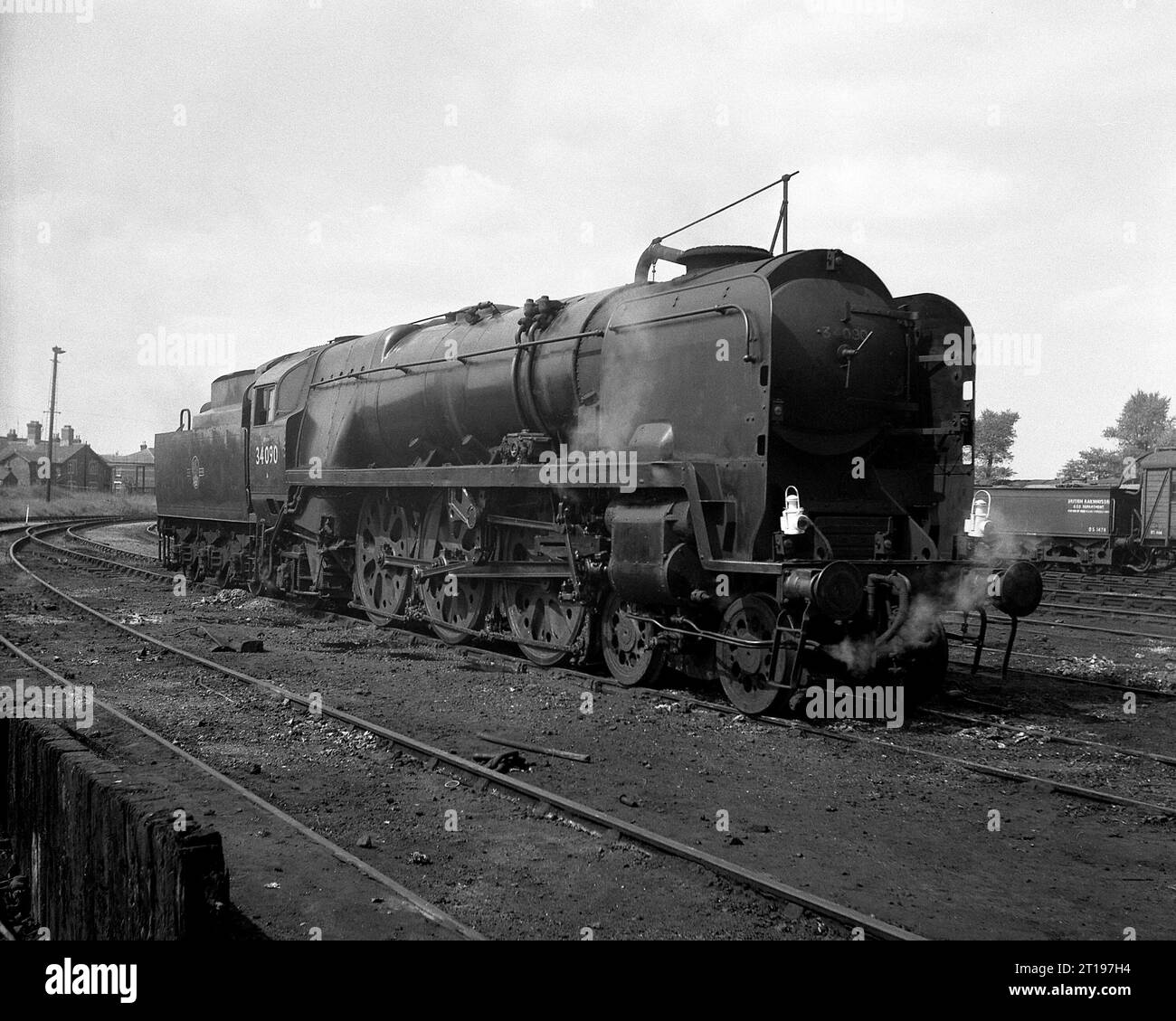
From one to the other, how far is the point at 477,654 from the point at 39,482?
207ft

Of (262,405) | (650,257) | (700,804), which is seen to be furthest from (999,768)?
(262,405)

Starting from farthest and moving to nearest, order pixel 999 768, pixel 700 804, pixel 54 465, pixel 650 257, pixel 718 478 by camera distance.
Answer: pixel 54 465, pixel 650 257, pixel 718 478, pixel 999 768, pixel 700 804

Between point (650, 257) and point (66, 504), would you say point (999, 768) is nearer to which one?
point (650, 257)

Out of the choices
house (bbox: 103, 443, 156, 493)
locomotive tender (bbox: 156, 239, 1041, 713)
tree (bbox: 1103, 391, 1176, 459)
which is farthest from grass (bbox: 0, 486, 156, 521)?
tree (bbox: 1103, 391, 1176, 459)

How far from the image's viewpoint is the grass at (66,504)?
4890 cm

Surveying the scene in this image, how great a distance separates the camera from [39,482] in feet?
213

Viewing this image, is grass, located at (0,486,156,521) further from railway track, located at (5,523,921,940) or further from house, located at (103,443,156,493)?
railway track, located at (5,523,921,940)

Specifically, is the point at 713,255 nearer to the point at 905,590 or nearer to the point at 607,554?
the point at 607,554

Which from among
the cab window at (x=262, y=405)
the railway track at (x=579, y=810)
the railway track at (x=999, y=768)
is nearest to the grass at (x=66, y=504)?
the cab window at (x=262, y=405)

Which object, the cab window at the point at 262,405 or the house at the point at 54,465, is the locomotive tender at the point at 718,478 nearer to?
the cab window at the point at 262,405

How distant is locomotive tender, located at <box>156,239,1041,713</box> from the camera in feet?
27.2

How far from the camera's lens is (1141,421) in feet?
264

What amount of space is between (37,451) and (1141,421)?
82997mm

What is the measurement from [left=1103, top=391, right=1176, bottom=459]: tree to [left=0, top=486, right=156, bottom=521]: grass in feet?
221
